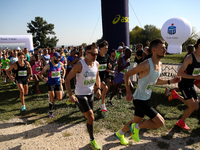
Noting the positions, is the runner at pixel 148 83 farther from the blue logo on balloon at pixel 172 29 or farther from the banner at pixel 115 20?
the blue logo on balloon at pixel 172 29

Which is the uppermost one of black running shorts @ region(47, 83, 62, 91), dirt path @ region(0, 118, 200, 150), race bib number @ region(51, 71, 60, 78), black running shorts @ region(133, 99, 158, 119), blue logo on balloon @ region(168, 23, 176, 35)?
blue logo on balloon @ region(168, 23, 176, 35)

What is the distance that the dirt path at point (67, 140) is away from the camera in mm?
Answer: 3438

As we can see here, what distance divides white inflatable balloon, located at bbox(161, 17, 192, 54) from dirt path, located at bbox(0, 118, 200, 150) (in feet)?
60.1

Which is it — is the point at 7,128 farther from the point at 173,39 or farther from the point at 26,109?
the point at 173,39

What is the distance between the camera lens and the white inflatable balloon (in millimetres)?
18719

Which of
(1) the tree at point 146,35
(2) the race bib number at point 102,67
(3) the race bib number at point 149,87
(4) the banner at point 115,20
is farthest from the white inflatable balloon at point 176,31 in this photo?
(1) the tree at point 146,35

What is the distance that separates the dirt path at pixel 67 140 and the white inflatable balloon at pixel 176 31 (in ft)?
60.1

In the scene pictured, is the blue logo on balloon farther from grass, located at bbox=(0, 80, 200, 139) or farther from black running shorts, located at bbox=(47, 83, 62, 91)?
black running shorts, located at bbox=(47, 83, 62, 91)

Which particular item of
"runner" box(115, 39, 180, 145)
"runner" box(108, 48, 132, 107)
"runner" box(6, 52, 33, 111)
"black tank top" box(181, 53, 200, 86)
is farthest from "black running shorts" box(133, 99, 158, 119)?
"runner" box(6, 52, 33, 111)

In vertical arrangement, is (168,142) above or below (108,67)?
below

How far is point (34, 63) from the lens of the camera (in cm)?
827

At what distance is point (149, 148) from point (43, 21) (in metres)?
64.2

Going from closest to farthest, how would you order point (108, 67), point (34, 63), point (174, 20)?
point (108, 67) → point (34, 63) → point (174, 20)

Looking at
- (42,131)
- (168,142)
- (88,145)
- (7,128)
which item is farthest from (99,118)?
(7,128)
